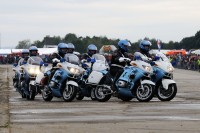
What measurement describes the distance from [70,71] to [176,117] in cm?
703

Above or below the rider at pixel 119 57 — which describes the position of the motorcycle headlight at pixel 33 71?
below

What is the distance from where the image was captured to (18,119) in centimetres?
1233

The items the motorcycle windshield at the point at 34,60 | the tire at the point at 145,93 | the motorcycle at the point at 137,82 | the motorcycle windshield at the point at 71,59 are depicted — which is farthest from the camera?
the motorcycle windshield at the point at 34,60

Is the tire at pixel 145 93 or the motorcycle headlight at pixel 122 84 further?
the motorcycle headlight at pixel 122 84

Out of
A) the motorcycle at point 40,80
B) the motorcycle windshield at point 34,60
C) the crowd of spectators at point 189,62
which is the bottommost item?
the crowd of spectators at point 189,62

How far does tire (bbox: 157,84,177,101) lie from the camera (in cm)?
1736

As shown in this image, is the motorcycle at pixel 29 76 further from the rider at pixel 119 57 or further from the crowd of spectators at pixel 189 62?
the crowd of spectators at pixel 189 62

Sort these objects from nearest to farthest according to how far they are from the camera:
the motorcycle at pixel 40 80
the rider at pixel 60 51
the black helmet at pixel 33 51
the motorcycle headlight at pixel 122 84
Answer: the motorcycle headlight at pixel 122 84
the rider at pixel 60 51
the motorcycle at pixel 40 80
the black helmet at pixel 33 51

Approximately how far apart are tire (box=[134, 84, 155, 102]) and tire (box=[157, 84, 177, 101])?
22.5 inches

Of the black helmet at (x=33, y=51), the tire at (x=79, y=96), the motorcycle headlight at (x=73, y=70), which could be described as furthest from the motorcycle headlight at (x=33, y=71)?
the motorcycle headlight at (x=73, y=70)

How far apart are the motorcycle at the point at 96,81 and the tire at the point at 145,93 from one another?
93 centimetres

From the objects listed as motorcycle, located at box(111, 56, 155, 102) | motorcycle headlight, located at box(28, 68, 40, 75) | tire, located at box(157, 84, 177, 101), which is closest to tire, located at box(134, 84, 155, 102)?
motorcycle, located at box(111, 56, 155, 102)

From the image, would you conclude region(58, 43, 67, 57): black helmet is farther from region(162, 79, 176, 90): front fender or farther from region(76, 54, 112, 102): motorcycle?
region(162, 79, 176, 90): front fender

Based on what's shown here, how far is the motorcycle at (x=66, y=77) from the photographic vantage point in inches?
728
